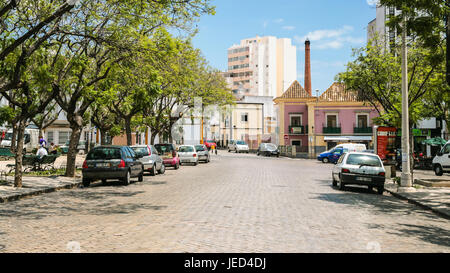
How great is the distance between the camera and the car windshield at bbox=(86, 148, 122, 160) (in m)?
18.0

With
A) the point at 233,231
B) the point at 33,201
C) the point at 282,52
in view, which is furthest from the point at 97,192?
the point at 282,52

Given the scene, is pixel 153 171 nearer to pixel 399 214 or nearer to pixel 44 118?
pixel 399 214

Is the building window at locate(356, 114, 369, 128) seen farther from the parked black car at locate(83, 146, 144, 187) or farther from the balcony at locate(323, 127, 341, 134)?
the parked black car at locate(83, 146, 144, 187)

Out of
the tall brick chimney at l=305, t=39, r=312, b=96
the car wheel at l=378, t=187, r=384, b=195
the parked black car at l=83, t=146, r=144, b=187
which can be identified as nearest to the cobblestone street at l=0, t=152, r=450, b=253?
the car wheel at l=378, t=187, r=384, b=195

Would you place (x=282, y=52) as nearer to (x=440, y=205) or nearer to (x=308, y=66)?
(x=308, y=66)

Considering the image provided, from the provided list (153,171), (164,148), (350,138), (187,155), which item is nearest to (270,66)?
(350,138)

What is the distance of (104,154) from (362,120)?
50447 millimetres

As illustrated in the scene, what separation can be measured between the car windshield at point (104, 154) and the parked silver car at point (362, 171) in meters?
8.70

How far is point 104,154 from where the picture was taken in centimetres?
1817

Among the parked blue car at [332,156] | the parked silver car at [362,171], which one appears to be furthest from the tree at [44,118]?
the parked silver car at [362,171]

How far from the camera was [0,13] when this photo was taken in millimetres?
11062

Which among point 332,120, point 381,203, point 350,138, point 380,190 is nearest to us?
point 381,203

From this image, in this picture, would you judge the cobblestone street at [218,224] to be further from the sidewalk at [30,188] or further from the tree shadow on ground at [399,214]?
the sidewalk at [30,188]
